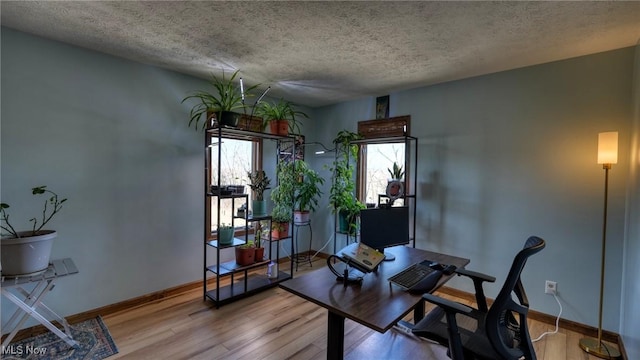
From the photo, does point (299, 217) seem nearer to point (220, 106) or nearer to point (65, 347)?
point (220, 106)

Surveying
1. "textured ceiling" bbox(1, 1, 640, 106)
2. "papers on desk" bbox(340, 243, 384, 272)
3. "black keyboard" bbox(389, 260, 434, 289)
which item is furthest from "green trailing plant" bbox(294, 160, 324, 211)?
"black keyboard" bbox(389, 260, 434, 289)

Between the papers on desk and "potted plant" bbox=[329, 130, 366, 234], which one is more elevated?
"potted plant" bbox=[329, 130, 366, 234]

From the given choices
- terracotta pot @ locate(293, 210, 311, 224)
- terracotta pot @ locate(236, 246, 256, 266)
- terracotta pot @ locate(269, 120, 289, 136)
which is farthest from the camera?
terracotta pot @ locate(293, 210, 311, 224)

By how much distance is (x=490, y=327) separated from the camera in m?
1.38

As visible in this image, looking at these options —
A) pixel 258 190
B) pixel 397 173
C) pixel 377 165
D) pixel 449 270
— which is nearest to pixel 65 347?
pixel 258 190

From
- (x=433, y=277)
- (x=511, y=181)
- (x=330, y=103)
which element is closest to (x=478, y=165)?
(x=511, y=181)

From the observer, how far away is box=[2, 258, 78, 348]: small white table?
1.97m

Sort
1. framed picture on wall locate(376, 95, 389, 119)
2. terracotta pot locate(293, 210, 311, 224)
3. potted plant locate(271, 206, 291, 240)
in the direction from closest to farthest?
1. potted plant locate(271, 206, 291, 240)
2. framed picture on wall locate(376, 95, 389, 119)
3. terracotta pot locate(293, 210, 311, 224)

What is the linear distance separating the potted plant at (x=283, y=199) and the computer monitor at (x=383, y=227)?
5.15 ft

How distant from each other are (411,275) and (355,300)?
0.49 meters

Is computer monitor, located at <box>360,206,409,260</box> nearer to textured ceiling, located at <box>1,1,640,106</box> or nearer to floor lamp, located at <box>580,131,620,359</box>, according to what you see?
textured ceiling, located at <box>1,1,640,106</box>

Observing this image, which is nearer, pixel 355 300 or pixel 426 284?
pixel 355 300

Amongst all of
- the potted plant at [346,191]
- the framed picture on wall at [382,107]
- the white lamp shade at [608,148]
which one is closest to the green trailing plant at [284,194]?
the potted plant at [346,191]

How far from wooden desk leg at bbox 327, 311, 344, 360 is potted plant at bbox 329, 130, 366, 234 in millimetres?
2213
